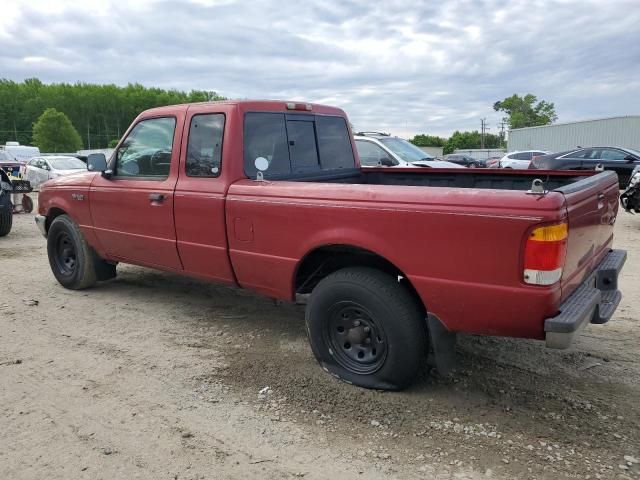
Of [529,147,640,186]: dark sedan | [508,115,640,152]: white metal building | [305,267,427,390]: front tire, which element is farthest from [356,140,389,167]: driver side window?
[508,115,640,152]: white metal building

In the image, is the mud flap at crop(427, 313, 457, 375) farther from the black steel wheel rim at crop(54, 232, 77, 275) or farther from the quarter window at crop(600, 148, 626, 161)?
the quarter window at crop(600, 148, 626, 161)

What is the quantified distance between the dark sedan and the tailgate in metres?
13.4

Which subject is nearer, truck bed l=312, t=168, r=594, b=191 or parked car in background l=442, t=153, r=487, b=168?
truck bed l=312, t=168, r=594, b=191

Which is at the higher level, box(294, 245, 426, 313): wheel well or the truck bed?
the truck bed

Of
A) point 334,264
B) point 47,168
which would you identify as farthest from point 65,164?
point 334,264

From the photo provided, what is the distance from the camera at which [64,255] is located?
6109 millimetres

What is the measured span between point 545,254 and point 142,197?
347 centimetres

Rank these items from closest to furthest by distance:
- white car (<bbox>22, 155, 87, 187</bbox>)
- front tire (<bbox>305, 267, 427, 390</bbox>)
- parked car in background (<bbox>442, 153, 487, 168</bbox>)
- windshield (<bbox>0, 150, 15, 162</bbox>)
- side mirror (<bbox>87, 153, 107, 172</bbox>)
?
front tire (<bbox>305, 267, 427, 390</bbox>)
side mirror (<bbox>87, 153, 107, 172</bbox>)
white car (<bbox>22, 155, 87, 187</bbox>)
windshield (<bbox>0, 150, 15, 162</bbox>)
parked car in background (<bbox>442, 153, 487, 168</bbox>)

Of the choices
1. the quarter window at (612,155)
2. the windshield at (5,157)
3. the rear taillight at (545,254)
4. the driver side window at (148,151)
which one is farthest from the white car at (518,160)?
the rear taillight at (545,254)

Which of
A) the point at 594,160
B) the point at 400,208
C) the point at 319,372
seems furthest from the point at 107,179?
the point at 594,160

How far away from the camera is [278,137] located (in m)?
4.49

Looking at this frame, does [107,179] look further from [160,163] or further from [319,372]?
[319,372]

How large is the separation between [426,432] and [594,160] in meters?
16.2

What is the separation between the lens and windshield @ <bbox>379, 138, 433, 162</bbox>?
10727 mm
